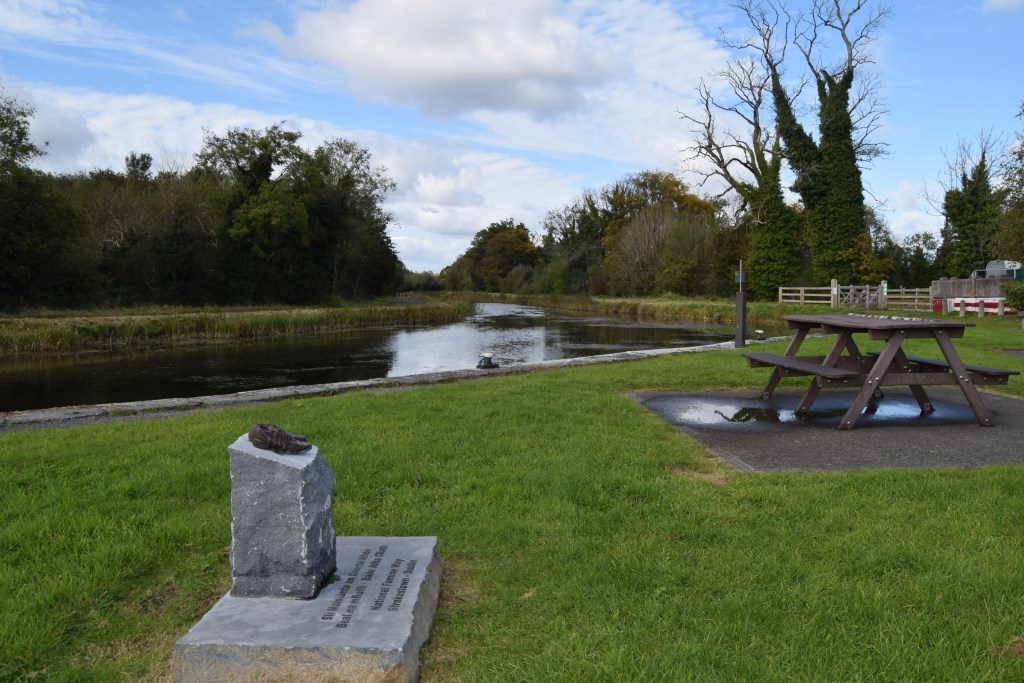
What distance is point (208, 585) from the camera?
355cm

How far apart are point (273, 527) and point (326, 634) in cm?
61

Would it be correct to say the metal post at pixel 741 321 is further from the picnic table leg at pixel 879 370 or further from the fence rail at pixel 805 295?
the fence rail at pixel 805 295

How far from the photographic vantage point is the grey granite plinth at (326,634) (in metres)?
2.57

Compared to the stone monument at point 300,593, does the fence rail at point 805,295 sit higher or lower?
higher

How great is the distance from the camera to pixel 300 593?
120 inches

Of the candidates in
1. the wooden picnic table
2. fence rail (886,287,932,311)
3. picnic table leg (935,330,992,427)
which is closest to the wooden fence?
fence rail (886,287,932,311)

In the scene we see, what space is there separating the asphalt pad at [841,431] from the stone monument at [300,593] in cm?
321

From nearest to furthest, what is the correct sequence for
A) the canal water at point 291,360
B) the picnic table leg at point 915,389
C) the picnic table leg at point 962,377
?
the picnic table leg at point 962,377
the picnic table leg at point 915,389
the canal water at point 291,360

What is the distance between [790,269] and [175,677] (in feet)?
137

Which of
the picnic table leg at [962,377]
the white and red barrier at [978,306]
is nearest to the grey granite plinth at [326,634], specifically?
the picnic table leg at [962,377]

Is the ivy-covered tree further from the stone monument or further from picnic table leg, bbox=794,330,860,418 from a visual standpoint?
the stone monument

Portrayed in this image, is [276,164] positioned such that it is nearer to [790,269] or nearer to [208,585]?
[790,269]

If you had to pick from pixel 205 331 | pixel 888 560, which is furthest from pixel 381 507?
pixel 205 331

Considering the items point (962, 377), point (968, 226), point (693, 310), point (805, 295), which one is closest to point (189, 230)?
point (693, 310)
